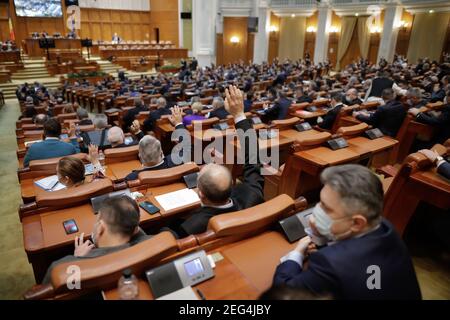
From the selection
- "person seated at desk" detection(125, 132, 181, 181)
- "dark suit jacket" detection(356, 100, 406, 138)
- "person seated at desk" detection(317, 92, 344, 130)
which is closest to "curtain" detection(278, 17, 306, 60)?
"person seated at desk" detection(317, 92, 344, 130)

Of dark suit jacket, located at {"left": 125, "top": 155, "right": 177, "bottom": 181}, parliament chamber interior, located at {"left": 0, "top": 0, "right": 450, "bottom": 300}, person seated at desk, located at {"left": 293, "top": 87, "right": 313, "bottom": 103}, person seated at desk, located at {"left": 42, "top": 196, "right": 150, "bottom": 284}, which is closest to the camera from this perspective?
parliament chamber interior, located at {"left": 0, "top": 0, "right": 450, "bottom": 300}

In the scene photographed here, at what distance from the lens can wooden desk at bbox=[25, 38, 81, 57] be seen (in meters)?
15.5

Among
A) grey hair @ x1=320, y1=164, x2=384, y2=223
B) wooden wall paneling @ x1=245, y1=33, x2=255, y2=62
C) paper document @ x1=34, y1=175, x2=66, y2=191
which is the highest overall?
wooden wall paneling @ x1=245, y1=33, x2=255, y2=62

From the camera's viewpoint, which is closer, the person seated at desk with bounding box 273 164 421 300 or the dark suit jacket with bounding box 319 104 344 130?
the person seated at desk with bounding box 273 164 421 300

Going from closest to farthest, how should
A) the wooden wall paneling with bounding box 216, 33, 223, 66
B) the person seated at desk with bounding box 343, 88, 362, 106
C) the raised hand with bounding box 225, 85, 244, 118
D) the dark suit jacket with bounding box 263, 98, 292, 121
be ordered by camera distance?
the raised hand with bounding box 225, 85, 244, 118
the dark suit jacket with bounding box 263, 98, 292, 121
the person seated at desk with bounding box 343, 88, 362, 106
the wooden wall paneling with bounding box 216, 33, 223, 66

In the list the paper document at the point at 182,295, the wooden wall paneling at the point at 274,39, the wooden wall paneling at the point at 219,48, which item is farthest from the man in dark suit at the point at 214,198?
the wooden wall paneling at the point at 274,39

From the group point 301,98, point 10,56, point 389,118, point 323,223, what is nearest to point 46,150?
point 323,223

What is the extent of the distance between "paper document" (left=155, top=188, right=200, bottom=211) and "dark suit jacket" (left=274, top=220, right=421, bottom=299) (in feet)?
4.33

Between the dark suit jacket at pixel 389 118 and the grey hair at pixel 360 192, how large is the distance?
13.0 ft

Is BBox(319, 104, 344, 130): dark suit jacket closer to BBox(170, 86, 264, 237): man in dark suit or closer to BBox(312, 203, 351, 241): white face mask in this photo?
BBox(170, 86, 264, 237): man in dark suit

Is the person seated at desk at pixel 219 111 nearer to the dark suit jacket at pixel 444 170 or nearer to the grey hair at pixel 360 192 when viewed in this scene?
the dark suit jacket at pixel 444 170

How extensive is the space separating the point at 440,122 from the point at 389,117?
0.65 m

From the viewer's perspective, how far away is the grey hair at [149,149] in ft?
9.76
